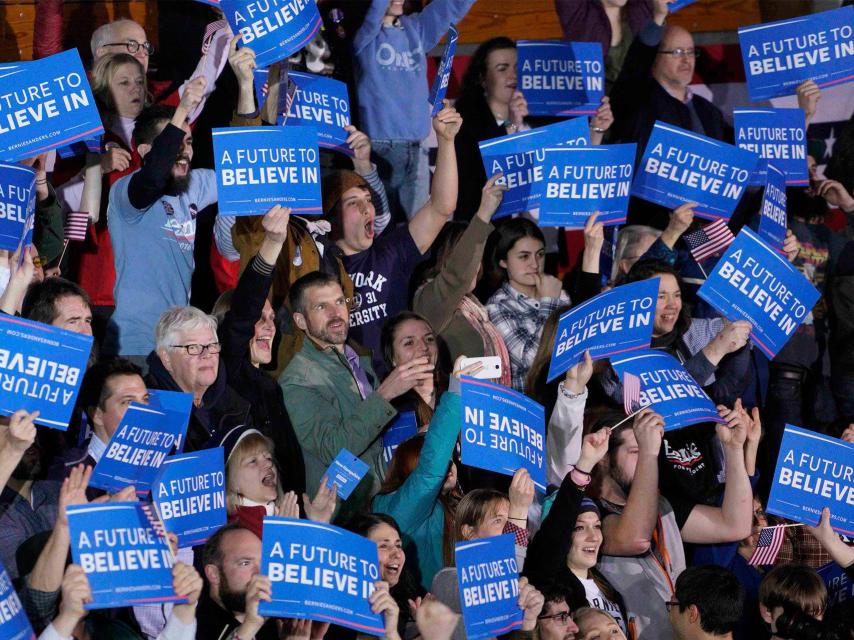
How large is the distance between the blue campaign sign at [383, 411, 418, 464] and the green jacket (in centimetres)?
3

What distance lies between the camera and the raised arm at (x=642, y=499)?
5641mm

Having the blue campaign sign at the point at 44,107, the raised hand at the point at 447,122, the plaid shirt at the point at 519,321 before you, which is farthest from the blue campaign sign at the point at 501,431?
the blue campaign sign at the point at 44,107

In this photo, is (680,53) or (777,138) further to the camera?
(680,53)

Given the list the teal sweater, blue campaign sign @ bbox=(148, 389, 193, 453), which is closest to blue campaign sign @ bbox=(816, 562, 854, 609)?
the teal sweater

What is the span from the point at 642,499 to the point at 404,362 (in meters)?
1.02

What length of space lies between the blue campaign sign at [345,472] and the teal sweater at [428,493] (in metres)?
0.37

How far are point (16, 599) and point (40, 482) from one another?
761mm

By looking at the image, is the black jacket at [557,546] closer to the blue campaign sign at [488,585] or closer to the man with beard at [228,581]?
the blue campaign sign at [488,585]

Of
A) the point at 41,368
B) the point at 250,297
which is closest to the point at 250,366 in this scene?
the point at 250,297

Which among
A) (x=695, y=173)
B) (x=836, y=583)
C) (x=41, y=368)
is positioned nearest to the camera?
(x=41, y=368)

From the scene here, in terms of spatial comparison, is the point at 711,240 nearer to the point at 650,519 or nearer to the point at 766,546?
the point at 766,546

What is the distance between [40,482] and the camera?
4852mm

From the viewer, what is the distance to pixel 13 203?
5371 mm

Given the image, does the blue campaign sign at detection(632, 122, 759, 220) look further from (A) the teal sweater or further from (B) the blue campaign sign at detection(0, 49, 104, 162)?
(B) the blue campaign sign at detection(0, 49, 104, 162)
